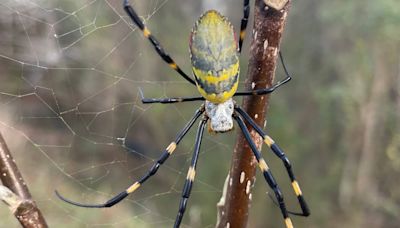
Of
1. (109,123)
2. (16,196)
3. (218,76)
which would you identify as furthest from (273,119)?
(16,196)

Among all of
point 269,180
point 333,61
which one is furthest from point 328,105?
point 269,180

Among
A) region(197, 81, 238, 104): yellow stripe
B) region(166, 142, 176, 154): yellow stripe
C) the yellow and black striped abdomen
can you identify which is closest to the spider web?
region(166, 142, 176, 154): yellow stripe

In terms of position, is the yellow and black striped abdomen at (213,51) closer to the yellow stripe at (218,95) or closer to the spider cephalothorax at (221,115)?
the yellow stripe at (218,95)

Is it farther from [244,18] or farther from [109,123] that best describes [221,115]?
[109,123]

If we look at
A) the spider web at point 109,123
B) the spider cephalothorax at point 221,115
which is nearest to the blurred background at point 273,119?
the spider web at point 109,123

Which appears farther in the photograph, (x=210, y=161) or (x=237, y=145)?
(x=210, y=161)

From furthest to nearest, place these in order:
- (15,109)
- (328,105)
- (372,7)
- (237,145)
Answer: (328,105) → (372,7) → (15,109) → (237,145)

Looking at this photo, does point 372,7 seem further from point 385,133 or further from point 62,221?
point 62,221

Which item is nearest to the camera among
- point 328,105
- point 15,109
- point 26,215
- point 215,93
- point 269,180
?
point 26,215
